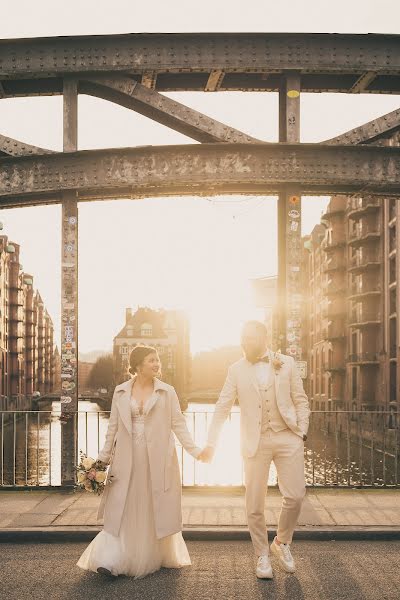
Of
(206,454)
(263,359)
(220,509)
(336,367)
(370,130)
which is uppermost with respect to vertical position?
(370,130)

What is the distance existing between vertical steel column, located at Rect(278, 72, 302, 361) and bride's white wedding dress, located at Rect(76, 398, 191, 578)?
13.0 feet

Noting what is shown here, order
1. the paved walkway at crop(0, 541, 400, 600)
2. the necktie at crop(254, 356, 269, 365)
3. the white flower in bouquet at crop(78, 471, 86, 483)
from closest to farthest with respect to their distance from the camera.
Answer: the paved walkway at crop(0, 541, 400, 600), the necktie at crop(254, 356, 269, 365), the white flower in bouquet at crop(78, 471, 86, 483)

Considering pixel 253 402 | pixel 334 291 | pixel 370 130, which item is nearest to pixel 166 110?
pixel 370 130

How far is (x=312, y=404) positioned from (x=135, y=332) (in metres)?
41.5

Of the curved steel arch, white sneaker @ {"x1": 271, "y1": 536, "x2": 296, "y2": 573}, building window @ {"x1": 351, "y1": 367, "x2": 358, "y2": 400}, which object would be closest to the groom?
white sneaker @ {"x1": 271, "y1": 536, "x2": 296, "y2": 573}

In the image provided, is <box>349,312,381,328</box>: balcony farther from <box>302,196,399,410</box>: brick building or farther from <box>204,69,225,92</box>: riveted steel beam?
<box>204,69,225,92</box>: riveted steel beam

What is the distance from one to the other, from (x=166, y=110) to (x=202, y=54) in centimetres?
95

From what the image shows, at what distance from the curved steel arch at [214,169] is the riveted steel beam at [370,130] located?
0.35ft

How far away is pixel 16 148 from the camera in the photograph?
10273 millimetres

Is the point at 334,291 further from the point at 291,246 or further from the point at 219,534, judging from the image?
the point at 219,534

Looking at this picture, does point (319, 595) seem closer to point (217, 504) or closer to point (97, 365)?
point (217, 504)

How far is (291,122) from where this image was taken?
400 inches

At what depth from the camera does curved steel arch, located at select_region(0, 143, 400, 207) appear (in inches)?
396

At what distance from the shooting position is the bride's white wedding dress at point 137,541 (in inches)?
244
